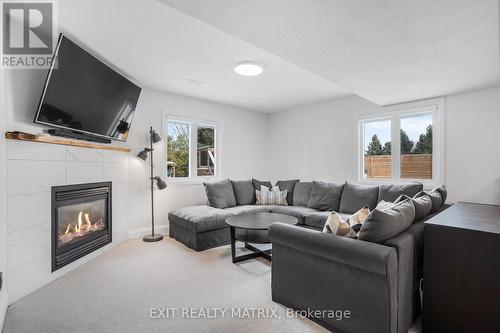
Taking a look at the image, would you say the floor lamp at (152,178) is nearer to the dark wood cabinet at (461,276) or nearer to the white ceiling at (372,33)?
the white ceiling at (372,33)

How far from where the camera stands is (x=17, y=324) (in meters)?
1.84

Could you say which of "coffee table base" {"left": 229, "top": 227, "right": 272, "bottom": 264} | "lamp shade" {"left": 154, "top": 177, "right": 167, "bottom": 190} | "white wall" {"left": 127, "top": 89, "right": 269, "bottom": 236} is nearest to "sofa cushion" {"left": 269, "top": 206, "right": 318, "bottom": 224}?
"coffee table base" {"left": 229, "top": 227, "right": 272, "bottom": 264}

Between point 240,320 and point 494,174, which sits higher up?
point 494,174

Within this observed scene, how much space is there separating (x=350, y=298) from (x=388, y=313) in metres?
0.23

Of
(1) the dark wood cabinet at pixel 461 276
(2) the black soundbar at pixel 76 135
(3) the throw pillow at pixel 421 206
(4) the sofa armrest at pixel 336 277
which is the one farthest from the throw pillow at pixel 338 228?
(2) the black soundbar at pixel 76 135

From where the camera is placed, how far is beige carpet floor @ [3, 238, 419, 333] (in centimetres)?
184

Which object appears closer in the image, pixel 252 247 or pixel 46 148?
pixel 46 148

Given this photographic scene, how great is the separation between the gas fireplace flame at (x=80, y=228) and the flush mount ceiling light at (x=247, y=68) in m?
2.63

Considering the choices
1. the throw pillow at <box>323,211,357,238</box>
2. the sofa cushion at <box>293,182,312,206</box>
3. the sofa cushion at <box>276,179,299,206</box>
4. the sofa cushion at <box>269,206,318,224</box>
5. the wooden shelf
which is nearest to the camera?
the throw pillow at <box>323,211,357,238</box>

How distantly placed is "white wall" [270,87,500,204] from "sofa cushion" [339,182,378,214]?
0.61m

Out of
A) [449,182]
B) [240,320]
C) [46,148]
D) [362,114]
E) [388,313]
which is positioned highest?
[362,114]

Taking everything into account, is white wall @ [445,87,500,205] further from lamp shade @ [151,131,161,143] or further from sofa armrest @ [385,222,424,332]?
lamp shade @ [151,131,161,143]

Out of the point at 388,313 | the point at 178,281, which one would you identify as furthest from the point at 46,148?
the point at 388,313

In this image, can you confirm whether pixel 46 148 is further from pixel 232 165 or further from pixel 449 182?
pixel 449 182
